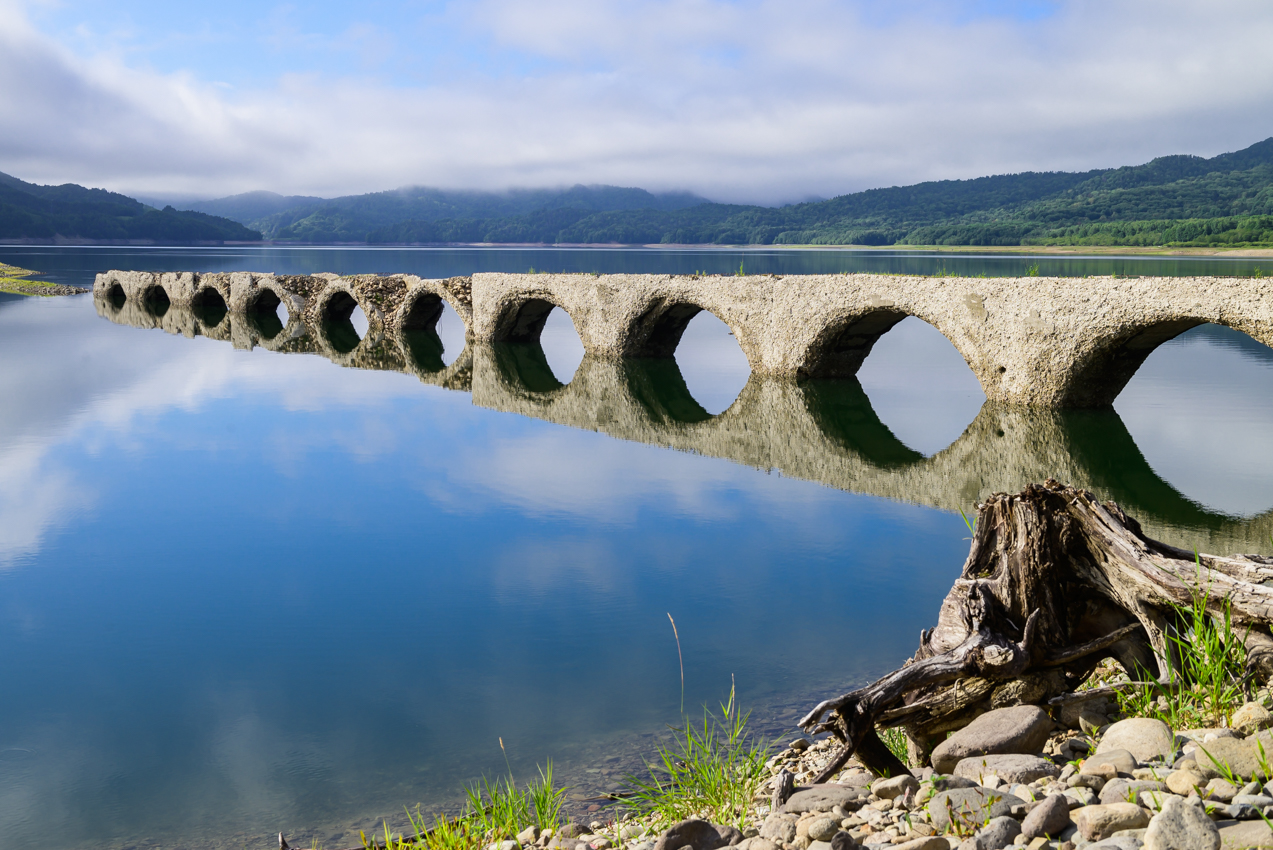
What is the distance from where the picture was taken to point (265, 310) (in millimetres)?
40469

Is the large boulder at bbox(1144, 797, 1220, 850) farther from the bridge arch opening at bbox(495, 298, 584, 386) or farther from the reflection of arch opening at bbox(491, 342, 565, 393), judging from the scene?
the bridge arch opening at bbox(495, 298, 584, 386)

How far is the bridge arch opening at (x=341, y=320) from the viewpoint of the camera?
3128 cm

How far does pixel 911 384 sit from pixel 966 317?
4594 millimetres

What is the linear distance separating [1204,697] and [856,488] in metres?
6.44

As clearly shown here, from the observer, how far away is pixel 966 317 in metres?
15.9

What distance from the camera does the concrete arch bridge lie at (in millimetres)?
13484

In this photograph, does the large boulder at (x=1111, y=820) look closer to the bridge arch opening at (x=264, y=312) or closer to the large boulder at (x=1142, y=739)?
the large boulder at (x=1142, y=739)

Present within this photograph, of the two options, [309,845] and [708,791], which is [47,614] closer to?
[309,845]

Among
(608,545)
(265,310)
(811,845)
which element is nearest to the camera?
(811,845)

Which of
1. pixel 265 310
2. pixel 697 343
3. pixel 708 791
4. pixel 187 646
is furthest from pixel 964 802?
pixel 265 310

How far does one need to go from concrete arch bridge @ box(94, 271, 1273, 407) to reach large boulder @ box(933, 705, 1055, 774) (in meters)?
9.99

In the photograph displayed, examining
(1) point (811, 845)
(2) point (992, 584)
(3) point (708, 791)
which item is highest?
(2) point (992, 584)

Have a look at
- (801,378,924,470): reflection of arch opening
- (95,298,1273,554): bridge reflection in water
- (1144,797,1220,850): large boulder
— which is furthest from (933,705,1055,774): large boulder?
(801,378,924,470): reflection of arch opening

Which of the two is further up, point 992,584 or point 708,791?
point 992,584
